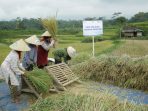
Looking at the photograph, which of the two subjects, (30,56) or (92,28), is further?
(92,28)

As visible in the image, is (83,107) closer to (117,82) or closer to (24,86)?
(24,86)

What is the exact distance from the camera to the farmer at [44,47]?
732 cm

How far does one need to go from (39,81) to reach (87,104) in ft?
7.12

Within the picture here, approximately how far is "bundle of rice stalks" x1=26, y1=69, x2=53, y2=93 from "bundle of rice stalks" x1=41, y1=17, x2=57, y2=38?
131cm

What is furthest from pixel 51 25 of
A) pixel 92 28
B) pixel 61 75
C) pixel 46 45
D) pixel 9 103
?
pixel 92 28

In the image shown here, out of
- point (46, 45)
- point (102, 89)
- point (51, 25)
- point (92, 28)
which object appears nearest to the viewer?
point (102, 89)

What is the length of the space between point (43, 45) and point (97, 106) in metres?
3.32

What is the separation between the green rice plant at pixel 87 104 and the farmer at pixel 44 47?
255 cm

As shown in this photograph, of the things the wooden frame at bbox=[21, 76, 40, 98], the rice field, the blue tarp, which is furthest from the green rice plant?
the rice field

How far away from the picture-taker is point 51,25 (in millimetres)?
7477

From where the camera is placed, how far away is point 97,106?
14.1ft

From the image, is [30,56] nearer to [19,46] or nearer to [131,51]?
[19,46]

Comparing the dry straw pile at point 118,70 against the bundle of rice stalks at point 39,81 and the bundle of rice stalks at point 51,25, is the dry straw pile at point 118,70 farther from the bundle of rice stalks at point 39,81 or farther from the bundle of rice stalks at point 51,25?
the bundle of rice stalks at point 39,81

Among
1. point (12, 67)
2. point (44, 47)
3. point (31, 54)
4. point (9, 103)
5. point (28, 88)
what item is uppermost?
point (44, 47)
